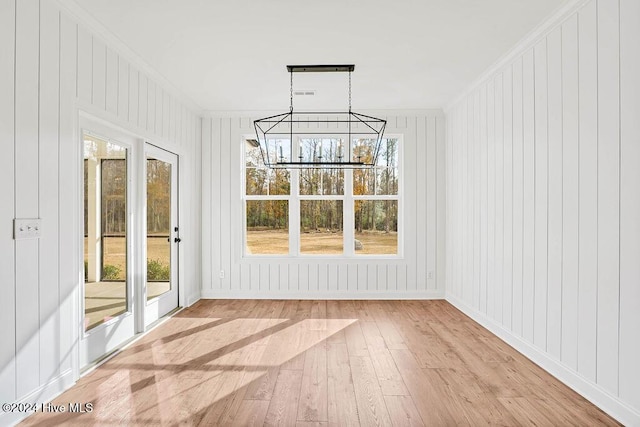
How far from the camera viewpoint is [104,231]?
3.20 meters

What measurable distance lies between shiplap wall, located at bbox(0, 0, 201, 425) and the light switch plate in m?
0.03

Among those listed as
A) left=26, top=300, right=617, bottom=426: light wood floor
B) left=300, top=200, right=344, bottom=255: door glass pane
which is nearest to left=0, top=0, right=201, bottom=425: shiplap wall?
left=26, top=300, right=617, bottom=426: light wood floor

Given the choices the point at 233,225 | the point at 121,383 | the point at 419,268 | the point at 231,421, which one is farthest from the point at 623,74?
the point at 233,225

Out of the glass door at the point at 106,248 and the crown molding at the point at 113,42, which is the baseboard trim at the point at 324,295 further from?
the crown molding at the point at 113,42

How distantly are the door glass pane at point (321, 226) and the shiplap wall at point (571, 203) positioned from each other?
6.81 feet

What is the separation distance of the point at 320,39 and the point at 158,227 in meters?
2.71

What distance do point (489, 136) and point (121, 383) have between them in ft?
13.5

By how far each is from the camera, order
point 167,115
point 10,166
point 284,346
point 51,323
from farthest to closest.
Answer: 1. point 167,115
2. point 284,346
3. point 51,323
4. point 10,166

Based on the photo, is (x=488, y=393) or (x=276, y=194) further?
(x=276, y=194)

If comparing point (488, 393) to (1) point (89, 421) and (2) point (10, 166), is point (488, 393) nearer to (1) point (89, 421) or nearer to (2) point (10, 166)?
(1) point (89, 421)

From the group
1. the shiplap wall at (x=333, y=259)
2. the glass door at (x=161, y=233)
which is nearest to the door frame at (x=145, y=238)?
the glass door at (x=161, y=233)

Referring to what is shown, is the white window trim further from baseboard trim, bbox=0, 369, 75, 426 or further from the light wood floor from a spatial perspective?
baseboard trim, bbox=0, 369, 75, 426

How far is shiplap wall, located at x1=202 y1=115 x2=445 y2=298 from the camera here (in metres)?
5.29

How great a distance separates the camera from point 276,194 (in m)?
5.49
